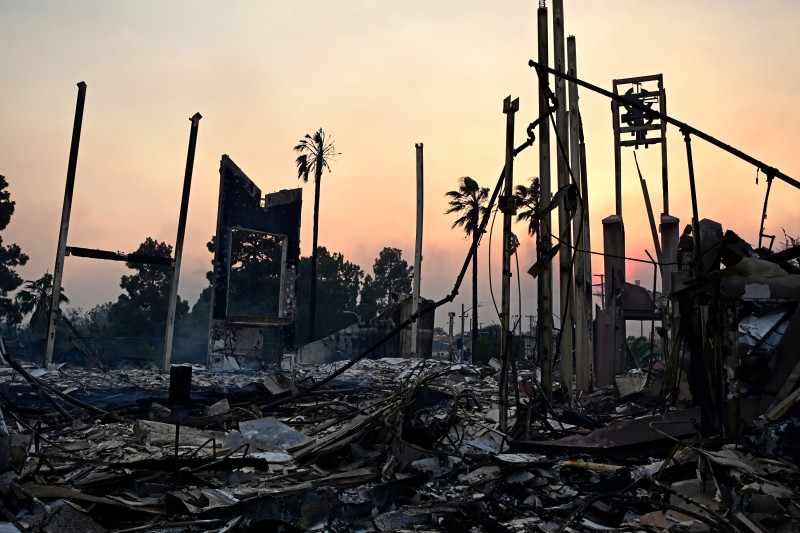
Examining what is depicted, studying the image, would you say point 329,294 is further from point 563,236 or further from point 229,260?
point 563,236

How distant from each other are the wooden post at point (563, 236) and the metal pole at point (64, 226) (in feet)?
42.0

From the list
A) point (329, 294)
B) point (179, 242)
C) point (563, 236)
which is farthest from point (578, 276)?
point (329, 294)

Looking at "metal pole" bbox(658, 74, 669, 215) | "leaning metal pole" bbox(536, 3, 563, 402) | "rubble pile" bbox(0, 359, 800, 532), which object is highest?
"metal pole" bbox(658, 74, 669, 215)

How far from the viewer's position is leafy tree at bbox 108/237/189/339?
39.2m

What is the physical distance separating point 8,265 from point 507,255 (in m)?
39.4

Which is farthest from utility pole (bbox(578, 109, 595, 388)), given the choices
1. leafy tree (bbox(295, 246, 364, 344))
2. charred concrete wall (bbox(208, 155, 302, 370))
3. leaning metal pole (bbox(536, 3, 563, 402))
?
leafy tree (bbox(295, 246, 364, 344))

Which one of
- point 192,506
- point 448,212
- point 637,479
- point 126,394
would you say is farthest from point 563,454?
point 448,212

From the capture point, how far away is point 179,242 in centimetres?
1753

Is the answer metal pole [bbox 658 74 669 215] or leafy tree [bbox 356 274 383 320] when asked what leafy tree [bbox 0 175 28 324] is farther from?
metal pole [bbox 658 74 669 215]

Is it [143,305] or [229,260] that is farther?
[143,305]

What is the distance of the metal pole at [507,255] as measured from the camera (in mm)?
6785

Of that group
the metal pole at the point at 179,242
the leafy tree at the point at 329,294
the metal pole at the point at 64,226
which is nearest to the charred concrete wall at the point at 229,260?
the metal pole at the point at 179,242

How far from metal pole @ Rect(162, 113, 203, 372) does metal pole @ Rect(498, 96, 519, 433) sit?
12.7 m

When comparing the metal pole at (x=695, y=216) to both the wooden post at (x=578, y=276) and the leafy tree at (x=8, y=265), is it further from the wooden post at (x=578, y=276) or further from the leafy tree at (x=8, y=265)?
the leafy tree at (x=8, y=265)
